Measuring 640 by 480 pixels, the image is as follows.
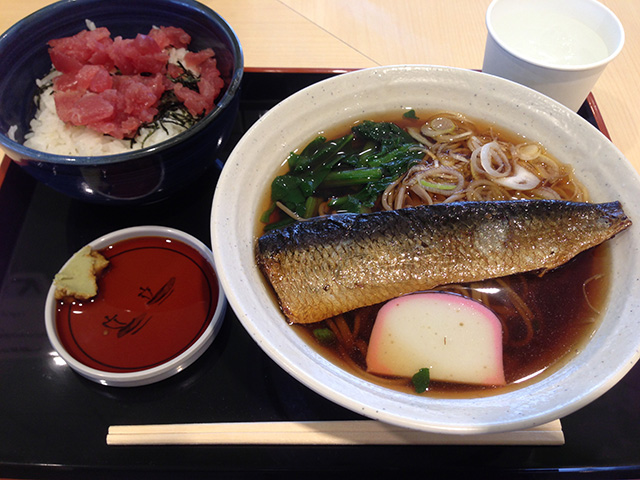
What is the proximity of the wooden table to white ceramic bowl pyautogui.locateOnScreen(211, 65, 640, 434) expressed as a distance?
0.61 metres

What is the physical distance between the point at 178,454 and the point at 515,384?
3.37ft

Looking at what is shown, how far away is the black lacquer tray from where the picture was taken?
1.32m

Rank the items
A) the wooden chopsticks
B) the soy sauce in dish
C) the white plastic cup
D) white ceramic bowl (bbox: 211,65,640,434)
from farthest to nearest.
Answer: the white plastic cup
the soy sauce in dish
the wooden chopsticks
white ceramic bowl (bbox: 211,65,640,434)

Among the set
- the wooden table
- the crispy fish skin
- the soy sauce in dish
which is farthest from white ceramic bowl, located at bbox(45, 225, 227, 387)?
the wooden table

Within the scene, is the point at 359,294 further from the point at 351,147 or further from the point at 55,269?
the point at 55,269

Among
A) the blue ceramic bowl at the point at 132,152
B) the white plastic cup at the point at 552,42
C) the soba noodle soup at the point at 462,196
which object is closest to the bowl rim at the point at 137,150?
the blue ceramic bowl at the point at 132,152

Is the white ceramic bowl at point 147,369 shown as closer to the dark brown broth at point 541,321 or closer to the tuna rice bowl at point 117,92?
the dark brown broth at point 541,321

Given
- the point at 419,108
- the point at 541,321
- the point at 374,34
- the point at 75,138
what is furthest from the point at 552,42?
the point at 75,138

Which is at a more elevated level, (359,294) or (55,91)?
(55,91)

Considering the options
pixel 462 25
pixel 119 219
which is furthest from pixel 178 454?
pixel 462 25

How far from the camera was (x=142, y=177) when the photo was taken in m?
1.53

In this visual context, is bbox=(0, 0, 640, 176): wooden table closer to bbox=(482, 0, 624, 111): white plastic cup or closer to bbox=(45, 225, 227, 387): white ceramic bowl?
bbox=(482, 0, 624, 111): white plastic cup

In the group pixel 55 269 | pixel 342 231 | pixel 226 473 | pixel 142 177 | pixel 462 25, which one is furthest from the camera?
pixel 462 25

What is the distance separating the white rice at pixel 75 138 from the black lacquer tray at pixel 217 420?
0.54m
